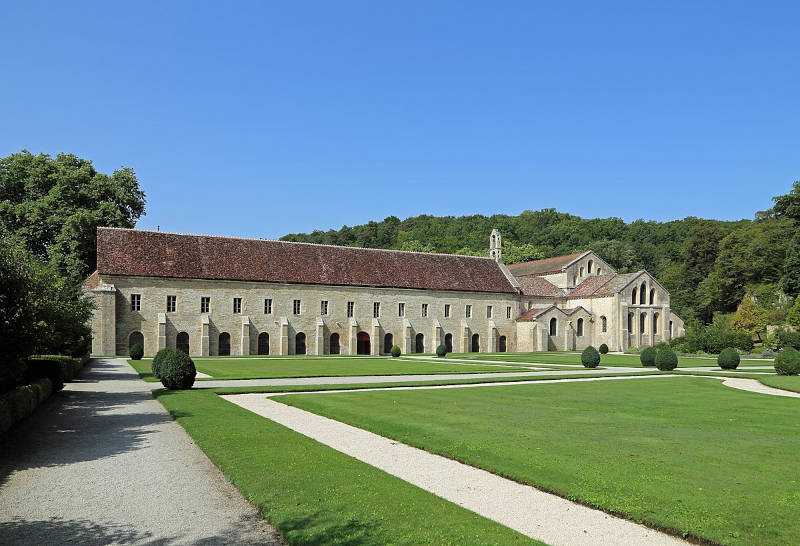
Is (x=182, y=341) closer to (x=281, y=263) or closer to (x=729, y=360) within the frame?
(x=281, y=263)

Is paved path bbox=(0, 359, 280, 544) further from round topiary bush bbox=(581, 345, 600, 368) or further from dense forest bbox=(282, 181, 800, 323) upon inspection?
dense forest bbox=(282, 181, 800, 323)

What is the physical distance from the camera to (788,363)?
Answer: 27219 mm

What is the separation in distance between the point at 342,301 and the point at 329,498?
47.2 metres


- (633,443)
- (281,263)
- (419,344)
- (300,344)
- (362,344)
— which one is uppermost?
(281,263)

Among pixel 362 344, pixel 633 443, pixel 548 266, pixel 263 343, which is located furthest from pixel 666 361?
pixel 548 266

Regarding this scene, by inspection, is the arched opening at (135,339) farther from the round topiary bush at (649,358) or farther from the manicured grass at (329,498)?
the manicured grass at (329,498)

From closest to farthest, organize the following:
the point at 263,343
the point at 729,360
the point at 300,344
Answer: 1. the point at 729,360
2. the point at 263,343
3. the point at 300,344

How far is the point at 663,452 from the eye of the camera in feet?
34.2

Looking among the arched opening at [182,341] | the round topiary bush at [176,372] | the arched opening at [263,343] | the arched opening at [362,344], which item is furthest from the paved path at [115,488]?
the arched opening at [362,344]

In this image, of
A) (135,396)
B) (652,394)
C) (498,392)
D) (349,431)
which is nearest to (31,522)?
(349,431)

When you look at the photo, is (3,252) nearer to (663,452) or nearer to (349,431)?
(349,431)

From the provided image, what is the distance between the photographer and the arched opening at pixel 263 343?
51125 mm

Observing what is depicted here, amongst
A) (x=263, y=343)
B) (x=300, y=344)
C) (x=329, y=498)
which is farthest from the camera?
(x=300, y=344)

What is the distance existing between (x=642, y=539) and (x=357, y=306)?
49.5 meters
